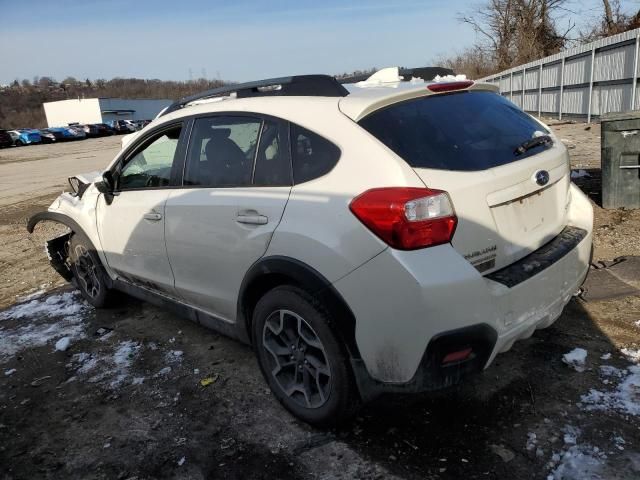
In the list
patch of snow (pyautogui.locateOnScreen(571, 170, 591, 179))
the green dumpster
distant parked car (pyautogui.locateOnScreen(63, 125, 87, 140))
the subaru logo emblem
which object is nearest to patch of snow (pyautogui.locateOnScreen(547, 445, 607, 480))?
the subaru logo emblem

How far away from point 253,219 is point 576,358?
6.89ft

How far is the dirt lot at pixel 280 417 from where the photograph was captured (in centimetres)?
249

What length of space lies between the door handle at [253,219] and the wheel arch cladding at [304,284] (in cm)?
20

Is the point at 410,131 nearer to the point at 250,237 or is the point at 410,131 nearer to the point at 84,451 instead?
the point at 250,237

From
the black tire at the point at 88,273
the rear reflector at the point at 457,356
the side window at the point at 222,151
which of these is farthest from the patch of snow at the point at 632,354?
the black tire at the point at 88,273

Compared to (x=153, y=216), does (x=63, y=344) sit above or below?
below

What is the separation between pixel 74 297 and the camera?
17.4ft

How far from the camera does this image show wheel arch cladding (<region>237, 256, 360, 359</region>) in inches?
94.7

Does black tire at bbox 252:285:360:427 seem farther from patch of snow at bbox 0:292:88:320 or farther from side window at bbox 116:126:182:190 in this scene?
patch of snow at bbox 0:292:88:320

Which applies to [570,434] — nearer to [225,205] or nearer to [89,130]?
[225,205]

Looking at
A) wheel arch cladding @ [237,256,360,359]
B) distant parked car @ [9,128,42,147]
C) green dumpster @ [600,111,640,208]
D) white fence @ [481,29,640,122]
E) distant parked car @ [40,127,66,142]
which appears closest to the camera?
wheel arch cladding @ [237,256,360,359]

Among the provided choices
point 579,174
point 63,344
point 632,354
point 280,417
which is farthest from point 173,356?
point 579,174

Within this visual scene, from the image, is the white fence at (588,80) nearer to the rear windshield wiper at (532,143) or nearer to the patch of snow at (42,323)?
the rear windshield wiper at (532,143)

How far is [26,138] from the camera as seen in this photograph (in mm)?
48281
